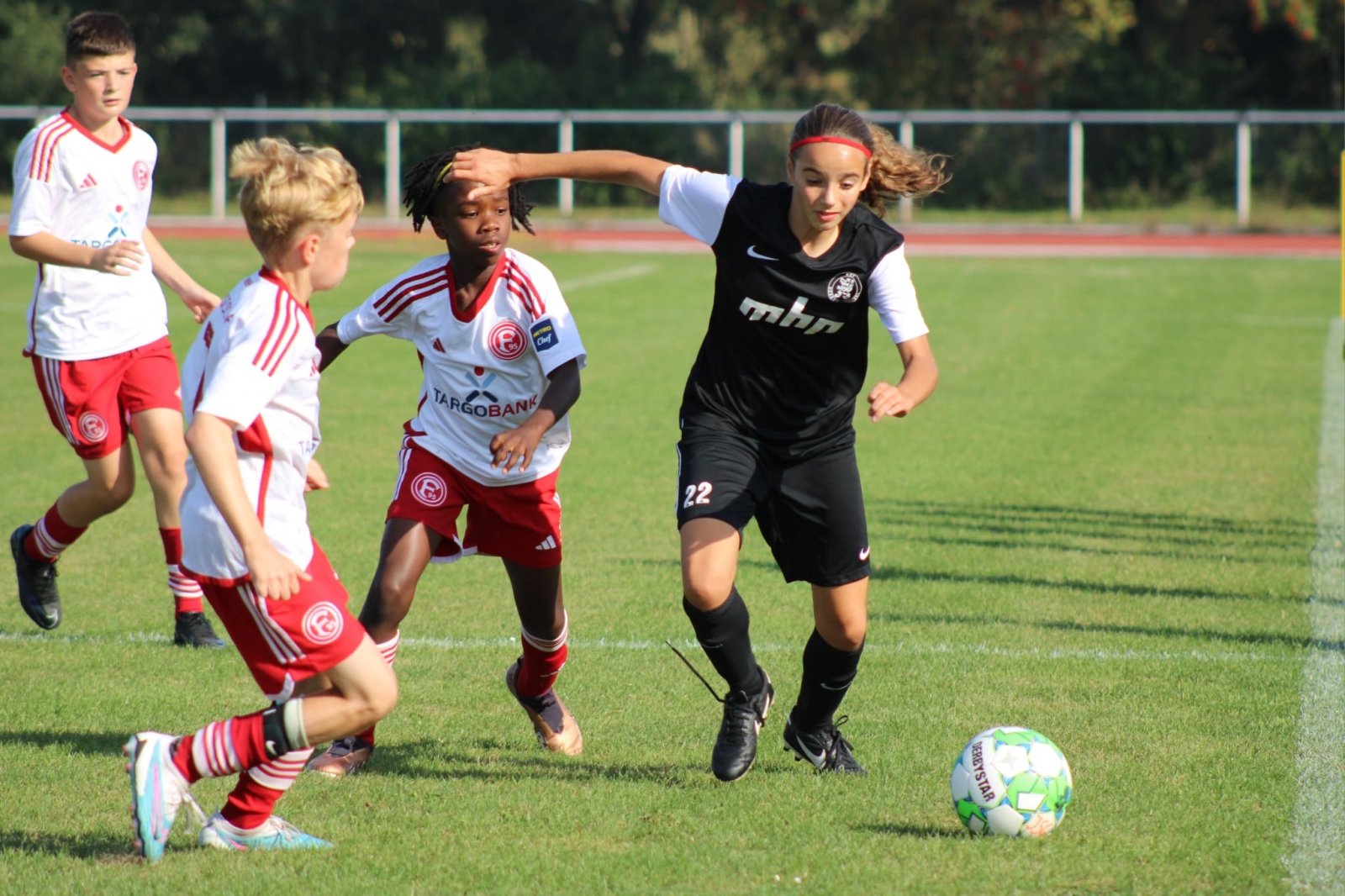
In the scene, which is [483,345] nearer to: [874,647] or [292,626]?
[292,626]

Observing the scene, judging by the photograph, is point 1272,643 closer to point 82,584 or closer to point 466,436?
point 466,436

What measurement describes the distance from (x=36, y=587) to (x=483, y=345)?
2475 millimetres

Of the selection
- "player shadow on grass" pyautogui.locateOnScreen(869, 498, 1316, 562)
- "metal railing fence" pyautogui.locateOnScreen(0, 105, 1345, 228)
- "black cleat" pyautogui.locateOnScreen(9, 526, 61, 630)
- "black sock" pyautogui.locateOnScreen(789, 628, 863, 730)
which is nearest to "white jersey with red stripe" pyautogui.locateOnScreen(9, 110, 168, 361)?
"black cleat" pyautogui.locateOnScreen(9, 526, 61, 630)

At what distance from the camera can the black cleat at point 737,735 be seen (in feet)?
13.9

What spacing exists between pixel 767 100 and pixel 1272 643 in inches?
1547

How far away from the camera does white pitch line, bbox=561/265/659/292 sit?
2045 cm

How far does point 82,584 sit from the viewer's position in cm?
651

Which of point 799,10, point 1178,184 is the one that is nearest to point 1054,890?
point 1178,184

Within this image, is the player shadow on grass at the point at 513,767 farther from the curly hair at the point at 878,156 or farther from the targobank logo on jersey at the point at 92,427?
the targobank logo on jersey at the point at 92,427

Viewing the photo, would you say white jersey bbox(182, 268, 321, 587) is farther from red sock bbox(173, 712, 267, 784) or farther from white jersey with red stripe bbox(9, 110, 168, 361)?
white jersey with red stripe bbox(9, 110, 168, 361)

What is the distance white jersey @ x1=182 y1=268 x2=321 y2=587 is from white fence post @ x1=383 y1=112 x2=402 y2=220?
94.1 ft

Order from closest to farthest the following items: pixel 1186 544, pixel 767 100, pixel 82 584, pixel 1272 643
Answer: pixel 1272 643 → pixel 82 584 → pixel 1186 544 → pixel 767 100

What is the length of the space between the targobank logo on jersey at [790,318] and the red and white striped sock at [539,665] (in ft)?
3.94

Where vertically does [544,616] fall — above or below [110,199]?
below
